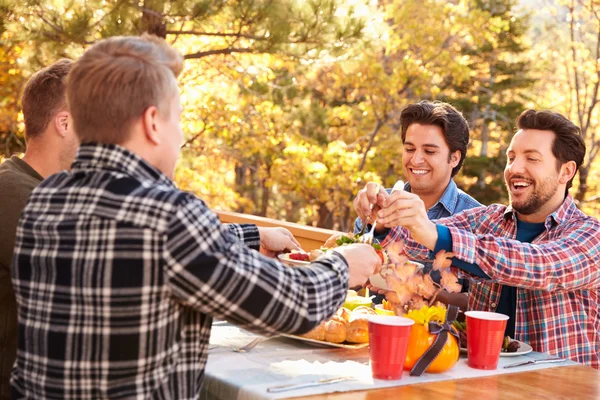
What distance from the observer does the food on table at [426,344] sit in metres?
1.84

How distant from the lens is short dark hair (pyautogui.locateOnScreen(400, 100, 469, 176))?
11.9 feet

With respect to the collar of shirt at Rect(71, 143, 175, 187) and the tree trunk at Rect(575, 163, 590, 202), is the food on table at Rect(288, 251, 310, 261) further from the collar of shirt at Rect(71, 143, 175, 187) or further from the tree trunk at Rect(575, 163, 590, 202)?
the tree trunk at Rect(575, 163, 590, 202)

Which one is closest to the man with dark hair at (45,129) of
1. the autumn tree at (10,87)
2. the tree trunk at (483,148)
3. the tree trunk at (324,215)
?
the autumn tree at (10,87)

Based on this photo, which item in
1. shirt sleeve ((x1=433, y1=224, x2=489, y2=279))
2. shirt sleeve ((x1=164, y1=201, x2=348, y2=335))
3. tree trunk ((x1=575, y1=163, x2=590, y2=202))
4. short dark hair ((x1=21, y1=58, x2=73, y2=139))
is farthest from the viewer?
tree trunk ((x1=575, y1=163, x2=590, y2=202))

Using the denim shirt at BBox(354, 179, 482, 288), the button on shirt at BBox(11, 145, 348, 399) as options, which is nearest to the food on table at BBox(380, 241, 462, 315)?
the button on shirt at BBox(11, 145, 348, 399)

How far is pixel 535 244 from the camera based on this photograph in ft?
7.55

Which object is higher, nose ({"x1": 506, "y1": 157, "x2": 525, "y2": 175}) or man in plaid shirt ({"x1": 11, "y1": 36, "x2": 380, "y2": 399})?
nose ({"x1": 506, "y1": 157, "x2": 525, "y2": 175})

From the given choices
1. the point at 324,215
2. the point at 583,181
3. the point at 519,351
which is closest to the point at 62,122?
the point at 519,351

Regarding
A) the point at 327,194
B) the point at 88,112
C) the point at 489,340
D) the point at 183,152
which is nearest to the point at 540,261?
the point at 489,340

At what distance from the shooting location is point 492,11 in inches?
608

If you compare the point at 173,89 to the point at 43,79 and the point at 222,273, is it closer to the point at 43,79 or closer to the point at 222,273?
the point at 222,273

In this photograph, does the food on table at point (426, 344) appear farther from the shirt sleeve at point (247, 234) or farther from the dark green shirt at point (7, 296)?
the dark green shirt at point (7, 296)

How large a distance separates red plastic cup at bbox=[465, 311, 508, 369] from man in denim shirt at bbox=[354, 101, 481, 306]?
165 centimetres

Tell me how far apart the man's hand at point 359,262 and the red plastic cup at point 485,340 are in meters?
0.37
